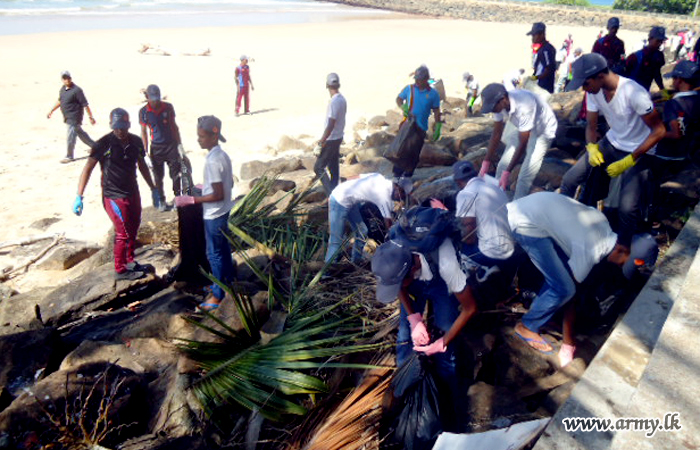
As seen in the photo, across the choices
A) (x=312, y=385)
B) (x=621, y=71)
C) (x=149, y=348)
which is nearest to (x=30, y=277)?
(x=149, y=348)

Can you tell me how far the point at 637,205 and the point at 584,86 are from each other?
102 cm

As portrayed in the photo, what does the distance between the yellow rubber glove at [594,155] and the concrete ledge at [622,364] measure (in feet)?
3.19

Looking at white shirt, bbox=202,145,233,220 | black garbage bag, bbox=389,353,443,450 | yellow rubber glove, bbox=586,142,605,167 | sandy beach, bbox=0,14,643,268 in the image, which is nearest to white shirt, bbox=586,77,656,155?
yellow rubber glove, bbox=586,142,605,167

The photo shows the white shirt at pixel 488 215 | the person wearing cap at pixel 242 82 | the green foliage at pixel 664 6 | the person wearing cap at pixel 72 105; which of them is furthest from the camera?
the green foliage at pixel 664 6

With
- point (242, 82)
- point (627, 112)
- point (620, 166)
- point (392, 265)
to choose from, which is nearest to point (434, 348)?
point (392, 265)

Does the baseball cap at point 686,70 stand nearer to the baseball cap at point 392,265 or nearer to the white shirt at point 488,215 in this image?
the white shirt at point 488,215

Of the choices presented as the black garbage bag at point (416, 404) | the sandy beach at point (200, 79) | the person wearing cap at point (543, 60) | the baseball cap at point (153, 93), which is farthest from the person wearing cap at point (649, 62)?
the baseball cap at point (153, 93)

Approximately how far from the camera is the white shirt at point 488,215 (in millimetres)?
3949

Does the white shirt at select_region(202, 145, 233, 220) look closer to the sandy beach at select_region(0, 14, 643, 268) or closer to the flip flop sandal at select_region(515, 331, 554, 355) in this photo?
the flip flop sandal at select_region(515, 331, 554, 355)

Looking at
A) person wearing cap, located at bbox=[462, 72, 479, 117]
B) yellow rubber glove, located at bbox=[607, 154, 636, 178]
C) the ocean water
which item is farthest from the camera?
the ocean water

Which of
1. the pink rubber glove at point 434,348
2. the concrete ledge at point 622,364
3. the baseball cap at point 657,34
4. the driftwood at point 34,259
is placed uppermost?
the baseball cap at point 657,34

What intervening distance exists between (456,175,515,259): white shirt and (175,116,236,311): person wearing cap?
215 cm

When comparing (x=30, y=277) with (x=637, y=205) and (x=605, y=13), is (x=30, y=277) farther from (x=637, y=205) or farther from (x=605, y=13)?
(x=605, y=13)

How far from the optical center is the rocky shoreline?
45.9 meters
